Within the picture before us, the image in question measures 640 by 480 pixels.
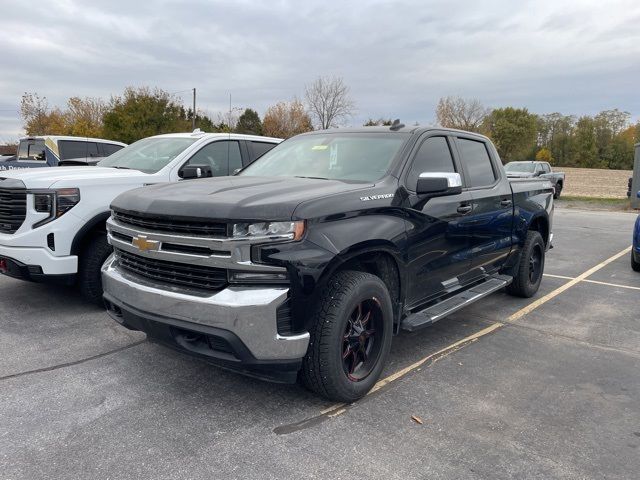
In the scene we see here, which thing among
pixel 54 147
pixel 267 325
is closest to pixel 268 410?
pixel 267 325

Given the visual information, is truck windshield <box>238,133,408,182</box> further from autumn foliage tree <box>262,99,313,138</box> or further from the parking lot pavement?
autumn foliage tree <box>262,99,313,138</box>

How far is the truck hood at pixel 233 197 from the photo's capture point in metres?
2.83

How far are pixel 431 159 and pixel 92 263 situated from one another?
3356 millimetres

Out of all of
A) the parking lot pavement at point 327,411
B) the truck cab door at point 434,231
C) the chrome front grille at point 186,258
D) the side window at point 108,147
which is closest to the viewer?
the parking lot pavement at point 327,411

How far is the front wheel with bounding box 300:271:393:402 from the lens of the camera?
300 centimetres

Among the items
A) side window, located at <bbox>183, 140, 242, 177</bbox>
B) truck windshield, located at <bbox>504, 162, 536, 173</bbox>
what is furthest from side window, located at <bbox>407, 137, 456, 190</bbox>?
truck windshield, located at <bbox>504, 162, 536, 173</bbox>

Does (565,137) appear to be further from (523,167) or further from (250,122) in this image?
(523,167)

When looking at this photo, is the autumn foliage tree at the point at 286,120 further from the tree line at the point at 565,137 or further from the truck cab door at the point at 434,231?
the truck cab door at the point at 434,231

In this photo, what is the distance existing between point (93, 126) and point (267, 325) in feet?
146

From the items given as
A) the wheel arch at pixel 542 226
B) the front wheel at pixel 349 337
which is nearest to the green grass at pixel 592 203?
the wheel arch at pixel 542 226

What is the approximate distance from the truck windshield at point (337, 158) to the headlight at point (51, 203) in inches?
65.8

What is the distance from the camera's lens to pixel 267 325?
2752mm

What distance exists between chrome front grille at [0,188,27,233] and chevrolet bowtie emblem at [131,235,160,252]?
2.14 m

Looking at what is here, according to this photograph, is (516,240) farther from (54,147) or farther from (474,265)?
(54,147)
